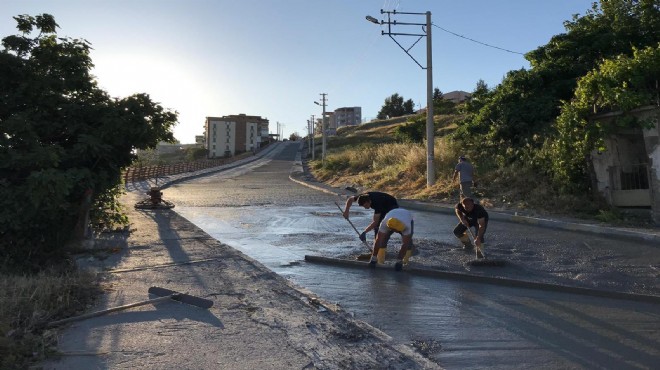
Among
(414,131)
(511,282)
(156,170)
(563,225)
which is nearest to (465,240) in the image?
(511,282)

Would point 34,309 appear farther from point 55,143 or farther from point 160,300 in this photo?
point 55,143

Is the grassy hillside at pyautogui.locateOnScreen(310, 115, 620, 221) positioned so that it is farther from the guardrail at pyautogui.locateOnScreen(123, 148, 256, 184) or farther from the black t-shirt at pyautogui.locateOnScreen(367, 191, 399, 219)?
the guardrail at pyautogui.locateOnScreen(123, 148, 256, 184)

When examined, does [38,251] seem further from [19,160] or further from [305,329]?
[305,329]

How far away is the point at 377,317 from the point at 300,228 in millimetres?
7871

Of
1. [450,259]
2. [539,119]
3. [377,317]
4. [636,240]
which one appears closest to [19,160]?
[377,317]

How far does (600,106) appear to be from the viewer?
522 inches

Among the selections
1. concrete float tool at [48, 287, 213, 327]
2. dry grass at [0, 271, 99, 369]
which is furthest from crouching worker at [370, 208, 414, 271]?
dry grass at [0, 271, 99, 369]

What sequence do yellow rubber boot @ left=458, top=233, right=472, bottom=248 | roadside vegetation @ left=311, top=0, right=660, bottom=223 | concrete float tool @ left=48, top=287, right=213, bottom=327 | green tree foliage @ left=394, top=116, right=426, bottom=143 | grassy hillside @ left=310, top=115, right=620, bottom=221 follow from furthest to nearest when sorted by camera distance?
green tree foliage @ left=394, top=116, right=426, bottom=143
grassy hillside @ left=310, top=115, right=620, bottom=221
roadside vegetation @ left=311, top=0, right=660, bottom=223
yellow rubber boot @ left=458, top=233, right=472, bottom=248
concrete float tool @ left=48, top=287, right=213, bottom=327

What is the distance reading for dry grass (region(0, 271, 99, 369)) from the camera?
4.18 m

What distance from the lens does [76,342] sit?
15.2ft

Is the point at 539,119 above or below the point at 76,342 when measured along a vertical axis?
above

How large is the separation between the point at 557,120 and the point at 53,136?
12.9 meters

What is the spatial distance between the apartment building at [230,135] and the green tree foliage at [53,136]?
119 m

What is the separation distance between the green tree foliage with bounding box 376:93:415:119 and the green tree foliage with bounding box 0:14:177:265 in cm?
13476
